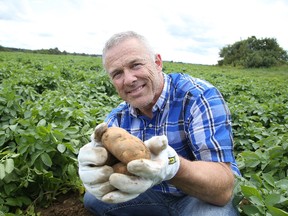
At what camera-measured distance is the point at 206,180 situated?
1.59m

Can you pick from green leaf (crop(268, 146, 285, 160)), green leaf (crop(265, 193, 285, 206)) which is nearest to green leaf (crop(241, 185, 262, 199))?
green leaf (crop(265, 193, 285, 206))

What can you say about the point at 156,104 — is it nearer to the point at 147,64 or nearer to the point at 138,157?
the point at 147,64

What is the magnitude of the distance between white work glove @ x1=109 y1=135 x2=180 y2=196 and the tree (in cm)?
3890

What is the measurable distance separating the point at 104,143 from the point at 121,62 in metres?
0.63

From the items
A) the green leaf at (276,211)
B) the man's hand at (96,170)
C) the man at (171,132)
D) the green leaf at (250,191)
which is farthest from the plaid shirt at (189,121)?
the man's hand at (96,170)

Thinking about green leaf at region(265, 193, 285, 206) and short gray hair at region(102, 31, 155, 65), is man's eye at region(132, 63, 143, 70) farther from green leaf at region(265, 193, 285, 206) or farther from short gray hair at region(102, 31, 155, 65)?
green leaf at region(265, 193, 285, 206)

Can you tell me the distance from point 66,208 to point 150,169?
133 cm

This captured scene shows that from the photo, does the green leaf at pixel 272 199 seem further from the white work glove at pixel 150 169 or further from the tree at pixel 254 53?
the tree at pixel 254 53

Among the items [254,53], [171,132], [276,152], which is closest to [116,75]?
[171,132]

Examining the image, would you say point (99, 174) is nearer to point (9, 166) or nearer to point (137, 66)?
point (137, 66)

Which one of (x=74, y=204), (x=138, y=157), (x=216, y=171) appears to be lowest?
(x=74, y=204)

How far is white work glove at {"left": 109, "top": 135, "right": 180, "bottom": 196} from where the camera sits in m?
1.27

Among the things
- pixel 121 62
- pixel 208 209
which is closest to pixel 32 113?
pixel 121 62

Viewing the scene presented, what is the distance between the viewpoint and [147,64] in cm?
198
